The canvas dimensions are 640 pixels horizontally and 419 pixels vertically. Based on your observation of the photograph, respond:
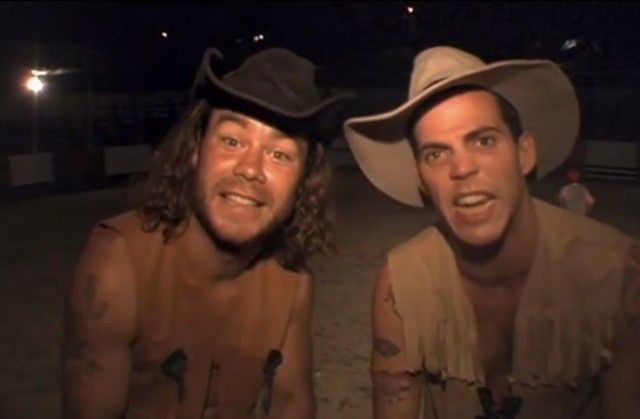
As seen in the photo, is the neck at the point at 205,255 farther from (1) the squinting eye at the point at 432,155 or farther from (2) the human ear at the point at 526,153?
(2) the human ear at the point at 526,153

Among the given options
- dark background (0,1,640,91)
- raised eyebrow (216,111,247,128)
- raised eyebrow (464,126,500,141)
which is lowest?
raised eyebrow (464,126,500,141)

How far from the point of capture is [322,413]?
16.2 feet

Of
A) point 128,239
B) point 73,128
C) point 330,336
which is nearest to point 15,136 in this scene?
point 73,128

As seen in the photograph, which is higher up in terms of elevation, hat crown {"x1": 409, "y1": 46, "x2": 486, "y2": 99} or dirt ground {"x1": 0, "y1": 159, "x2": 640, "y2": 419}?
hat crown {"x1": 409, "y1": 46, "x2": 486, "y2": 99}

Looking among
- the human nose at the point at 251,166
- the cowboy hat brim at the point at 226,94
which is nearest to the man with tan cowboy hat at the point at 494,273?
the cowboy hat brim at the point at 226,94

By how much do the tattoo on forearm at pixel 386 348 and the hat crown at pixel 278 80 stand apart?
800mm

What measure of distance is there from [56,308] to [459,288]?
518 centimetres

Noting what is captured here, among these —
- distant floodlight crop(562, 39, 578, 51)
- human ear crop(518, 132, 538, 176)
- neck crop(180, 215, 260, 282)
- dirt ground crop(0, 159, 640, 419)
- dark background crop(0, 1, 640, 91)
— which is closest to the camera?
human ear crop(518, 132, 538, 176)

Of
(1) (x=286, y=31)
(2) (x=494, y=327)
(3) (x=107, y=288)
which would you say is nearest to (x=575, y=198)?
(2) (x=494, y=327)

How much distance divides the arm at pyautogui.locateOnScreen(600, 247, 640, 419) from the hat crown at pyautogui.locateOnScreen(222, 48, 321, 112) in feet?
3.67

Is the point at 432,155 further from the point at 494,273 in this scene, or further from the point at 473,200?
the point at 494,273

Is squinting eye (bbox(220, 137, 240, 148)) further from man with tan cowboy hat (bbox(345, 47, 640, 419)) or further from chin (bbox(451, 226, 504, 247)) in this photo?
chin (bbox(451, 226, 504, 247))

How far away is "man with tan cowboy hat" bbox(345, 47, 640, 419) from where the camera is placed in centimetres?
262

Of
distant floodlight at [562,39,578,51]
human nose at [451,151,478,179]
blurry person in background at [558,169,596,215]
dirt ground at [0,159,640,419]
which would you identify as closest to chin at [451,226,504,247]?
human nose at [451,151,478,179]
